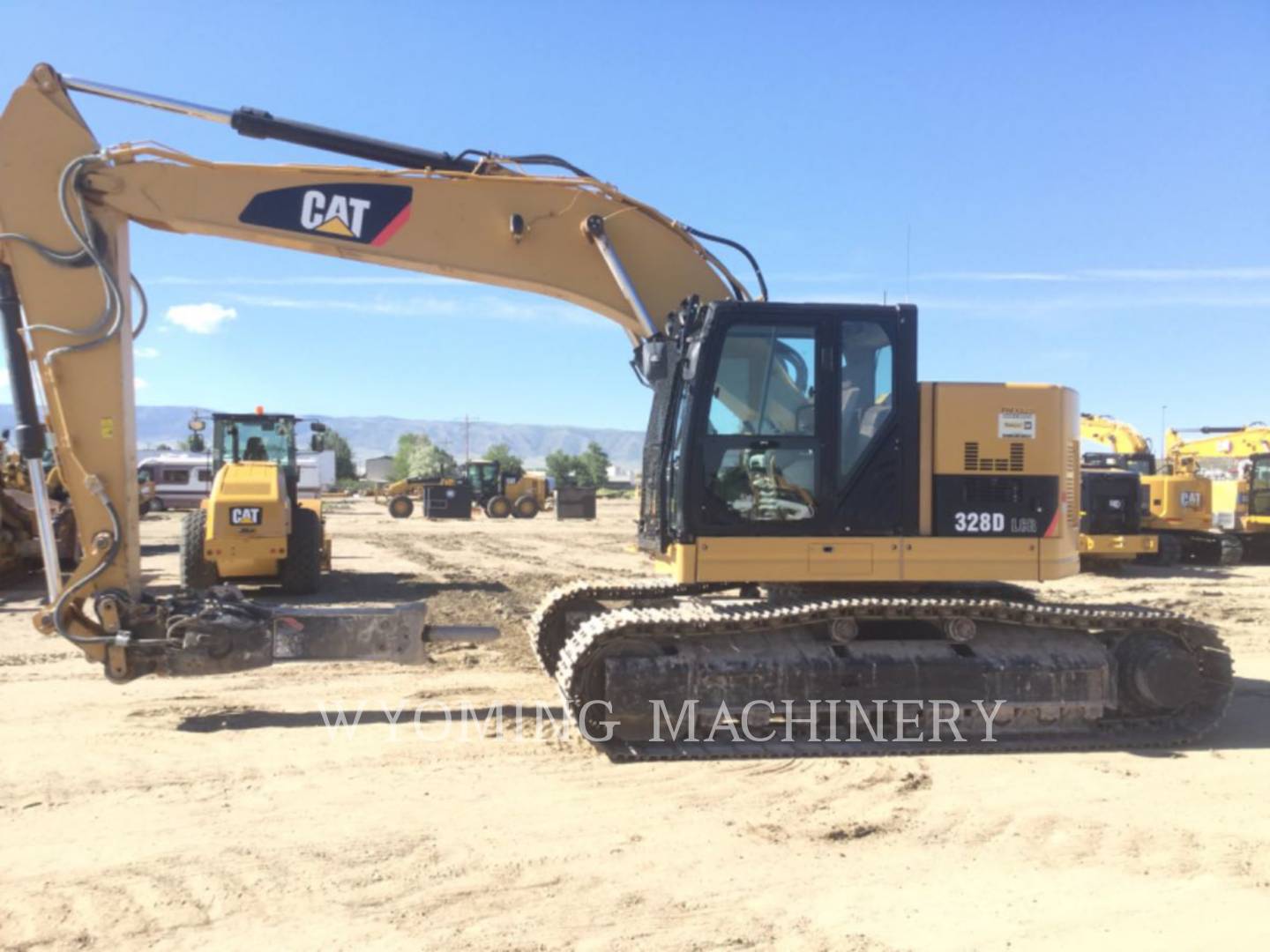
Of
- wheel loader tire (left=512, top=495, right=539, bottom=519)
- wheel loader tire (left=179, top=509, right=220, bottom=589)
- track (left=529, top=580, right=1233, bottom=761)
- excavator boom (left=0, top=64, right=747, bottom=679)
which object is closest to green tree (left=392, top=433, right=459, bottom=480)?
wheel loader tire (left=512, top=495, right=539, bottom=519)

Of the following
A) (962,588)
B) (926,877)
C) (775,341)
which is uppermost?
(775,341)

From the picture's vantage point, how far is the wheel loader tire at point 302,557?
13305 millimetres

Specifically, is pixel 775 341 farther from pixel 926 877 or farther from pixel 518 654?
pixel 518 654

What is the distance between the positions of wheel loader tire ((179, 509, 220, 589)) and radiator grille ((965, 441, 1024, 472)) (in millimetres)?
9833

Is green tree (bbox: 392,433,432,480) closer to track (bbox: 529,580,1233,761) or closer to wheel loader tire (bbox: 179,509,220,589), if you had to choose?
wheel loader tire (bbox: 179,509,220,589)

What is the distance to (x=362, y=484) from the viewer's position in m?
91.3

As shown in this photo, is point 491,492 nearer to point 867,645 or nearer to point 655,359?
point 655,359

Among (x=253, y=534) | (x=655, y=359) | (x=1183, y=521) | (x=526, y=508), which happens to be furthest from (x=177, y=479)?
(x=655, y=359)

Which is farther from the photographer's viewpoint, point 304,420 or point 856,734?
point 304,420

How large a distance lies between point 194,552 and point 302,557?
1.37 metres

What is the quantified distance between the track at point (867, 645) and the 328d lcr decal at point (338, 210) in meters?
→ 3.11

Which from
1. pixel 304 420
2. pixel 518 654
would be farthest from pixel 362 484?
pixel 518 654

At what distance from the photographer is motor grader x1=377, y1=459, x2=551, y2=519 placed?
133 feet

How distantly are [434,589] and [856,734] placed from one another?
31.8ft
